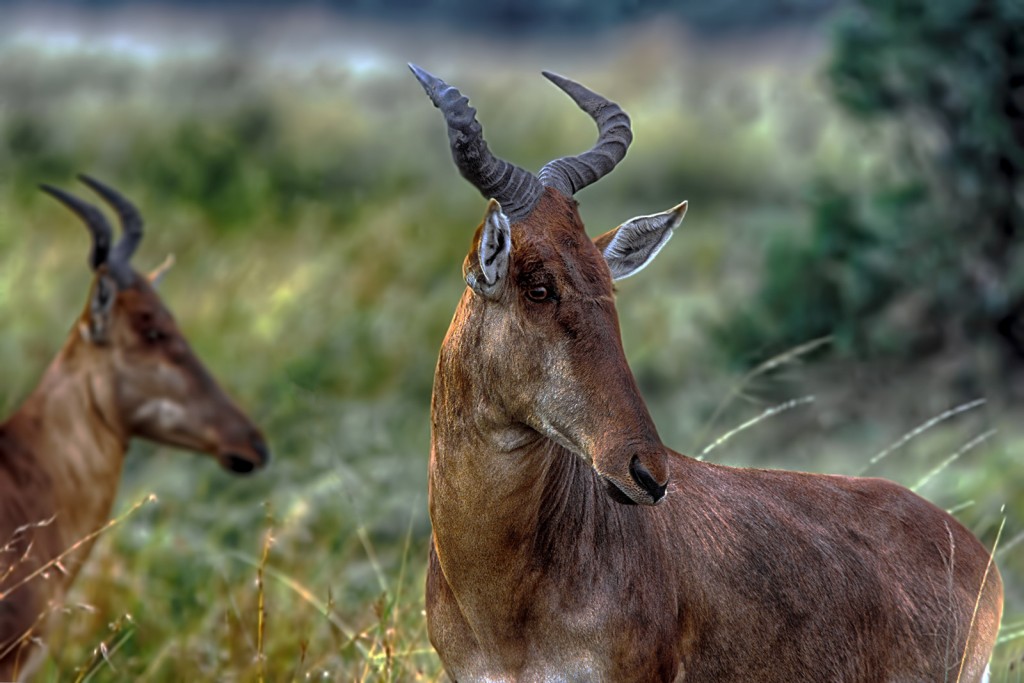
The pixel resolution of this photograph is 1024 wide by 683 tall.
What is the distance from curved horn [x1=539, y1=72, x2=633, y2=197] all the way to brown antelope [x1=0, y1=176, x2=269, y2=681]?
429cm

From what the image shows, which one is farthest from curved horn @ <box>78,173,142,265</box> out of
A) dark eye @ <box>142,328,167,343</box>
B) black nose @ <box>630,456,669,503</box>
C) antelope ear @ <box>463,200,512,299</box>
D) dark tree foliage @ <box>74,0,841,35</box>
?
dark tree foliage @ <box>74,0,841,35</box>

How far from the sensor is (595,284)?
4590 millimetres

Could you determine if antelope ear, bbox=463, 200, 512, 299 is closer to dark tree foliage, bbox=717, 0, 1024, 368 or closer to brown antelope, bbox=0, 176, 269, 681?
brown antelope, bbox=0, 176, 269, 681

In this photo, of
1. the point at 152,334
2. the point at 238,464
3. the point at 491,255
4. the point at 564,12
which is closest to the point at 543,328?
the point at 491,255

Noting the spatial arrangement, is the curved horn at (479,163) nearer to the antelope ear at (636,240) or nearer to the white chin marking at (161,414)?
the antelope ear at (636,240)

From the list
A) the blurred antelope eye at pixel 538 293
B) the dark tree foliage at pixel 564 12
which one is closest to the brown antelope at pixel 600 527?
the blurred antelope eye at pixel 538 293

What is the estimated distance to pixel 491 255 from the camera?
4504 mm

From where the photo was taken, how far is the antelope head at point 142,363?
351 inches

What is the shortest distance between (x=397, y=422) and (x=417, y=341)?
5.39 ft

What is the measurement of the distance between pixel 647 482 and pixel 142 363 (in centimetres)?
541

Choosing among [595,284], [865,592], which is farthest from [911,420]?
[595,284]

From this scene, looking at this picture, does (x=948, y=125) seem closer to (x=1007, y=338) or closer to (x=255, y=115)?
(x=1007, y=338)

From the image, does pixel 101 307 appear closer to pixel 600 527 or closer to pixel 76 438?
pixel 76 438

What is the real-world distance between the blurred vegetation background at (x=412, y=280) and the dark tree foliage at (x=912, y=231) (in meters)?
0.03
